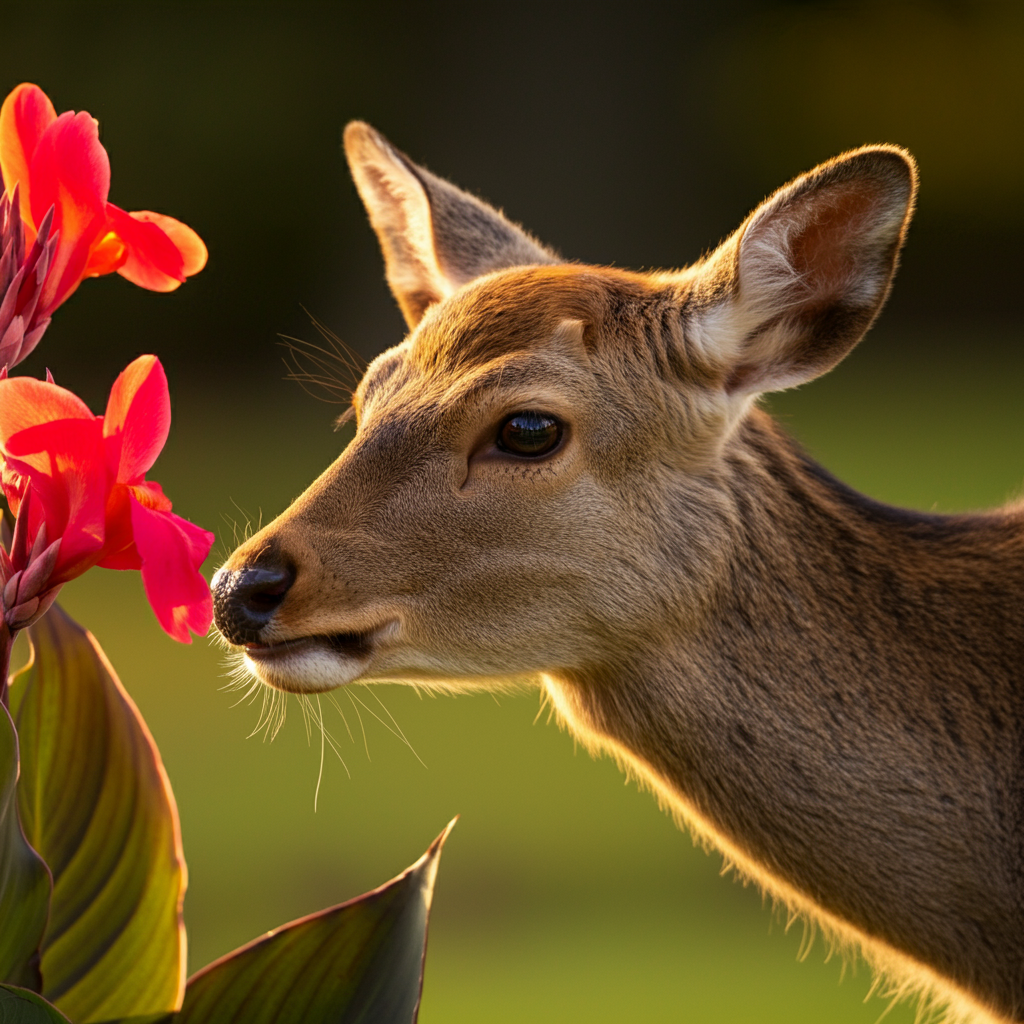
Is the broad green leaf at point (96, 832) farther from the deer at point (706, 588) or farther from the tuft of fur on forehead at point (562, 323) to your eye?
the tuft of fur on forehead at point (562, 323)

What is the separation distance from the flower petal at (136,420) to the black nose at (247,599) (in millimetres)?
429

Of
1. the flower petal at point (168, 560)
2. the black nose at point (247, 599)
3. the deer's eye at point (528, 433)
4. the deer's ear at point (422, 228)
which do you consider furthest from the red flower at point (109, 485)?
the deer's ear at point (422, 228)

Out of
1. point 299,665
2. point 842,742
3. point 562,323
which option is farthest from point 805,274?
point 299,665

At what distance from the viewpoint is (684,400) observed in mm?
1226

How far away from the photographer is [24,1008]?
605mm

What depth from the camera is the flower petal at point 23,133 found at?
678mm

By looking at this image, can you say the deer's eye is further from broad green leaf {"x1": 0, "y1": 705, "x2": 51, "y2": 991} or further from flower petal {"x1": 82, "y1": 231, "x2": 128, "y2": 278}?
broad green leaf {"x1": 0, "y1": 705, "x2": 51, "y2": 991}

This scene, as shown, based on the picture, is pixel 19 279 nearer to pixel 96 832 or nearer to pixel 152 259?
pixel 152 259

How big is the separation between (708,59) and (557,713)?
8221 millimetres

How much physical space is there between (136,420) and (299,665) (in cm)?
47

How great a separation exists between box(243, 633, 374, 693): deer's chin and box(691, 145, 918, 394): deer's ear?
19.0 inches

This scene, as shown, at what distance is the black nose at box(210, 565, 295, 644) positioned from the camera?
1036 millimetres

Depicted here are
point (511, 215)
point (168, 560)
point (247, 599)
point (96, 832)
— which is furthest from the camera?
point (511, 215)

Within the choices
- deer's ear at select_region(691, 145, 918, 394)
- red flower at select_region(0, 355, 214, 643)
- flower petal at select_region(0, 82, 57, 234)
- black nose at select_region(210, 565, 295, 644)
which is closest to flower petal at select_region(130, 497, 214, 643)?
red flower at select_region(0, 355, 214, 643)
